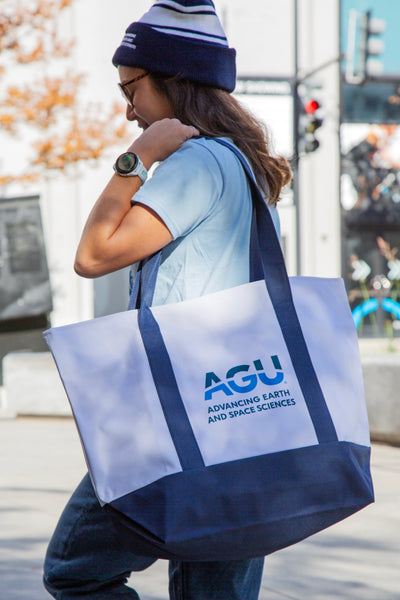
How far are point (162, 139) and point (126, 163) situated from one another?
90mm

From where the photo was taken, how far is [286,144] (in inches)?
851

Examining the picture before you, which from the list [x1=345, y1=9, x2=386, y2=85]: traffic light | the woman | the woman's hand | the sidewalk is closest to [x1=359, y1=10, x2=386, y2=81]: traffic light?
[x1=345, y1=9, x2=386, y2=85]: traffic light

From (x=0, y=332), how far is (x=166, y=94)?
10817mm

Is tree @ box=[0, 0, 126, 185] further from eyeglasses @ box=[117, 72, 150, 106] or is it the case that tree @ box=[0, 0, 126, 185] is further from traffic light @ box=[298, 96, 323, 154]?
eyeglasses @ box=[117, 72, 150, 106]

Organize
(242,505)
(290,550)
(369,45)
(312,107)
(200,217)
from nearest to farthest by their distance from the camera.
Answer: (242,505) → (200,217) → (290,550) → (369,45) → (312,107)

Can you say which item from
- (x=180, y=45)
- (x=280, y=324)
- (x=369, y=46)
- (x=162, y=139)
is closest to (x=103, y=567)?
(x=280, y=324)

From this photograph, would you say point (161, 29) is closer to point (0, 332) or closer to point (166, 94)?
point (166, 94)

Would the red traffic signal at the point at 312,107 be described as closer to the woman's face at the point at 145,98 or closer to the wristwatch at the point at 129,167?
the woman's face at the point at 145,98

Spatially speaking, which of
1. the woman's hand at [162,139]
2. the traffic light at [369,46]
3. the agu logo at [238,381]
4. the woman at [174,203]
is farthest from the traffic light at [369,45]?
the agu logo at [238,381]

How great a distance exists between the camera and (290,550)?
3957 millimetres

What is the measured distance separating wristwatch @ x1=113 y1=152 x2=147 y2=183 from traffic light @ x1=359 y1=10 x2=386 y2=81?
10804mm

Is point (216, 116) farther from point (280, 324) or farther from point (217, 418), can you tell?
point (217, 418)

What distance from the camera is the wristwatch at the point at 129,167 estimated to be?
1774 millimetres

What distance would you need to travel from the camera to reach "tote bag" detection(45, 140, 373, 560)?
1.60 metres
